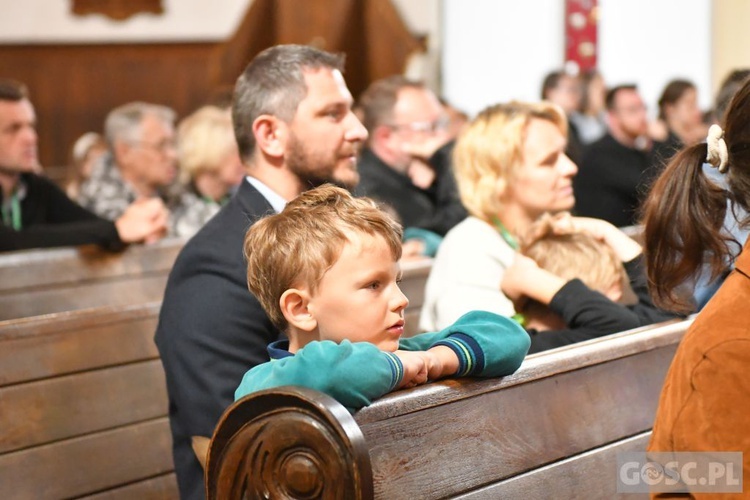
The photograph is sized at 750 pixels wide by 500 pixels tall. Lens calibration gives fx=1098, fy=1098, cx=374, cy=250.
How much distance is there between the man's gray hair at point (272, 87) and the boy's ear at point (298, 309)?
948mm

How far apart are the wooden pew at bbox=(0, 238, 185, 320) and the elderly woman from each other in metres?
1.19

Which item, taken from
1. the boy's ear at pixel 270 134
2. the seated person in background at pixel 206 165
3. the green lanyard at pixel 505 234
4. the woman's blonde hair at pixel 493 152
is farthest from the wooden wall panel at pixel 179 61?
the boy's ear at pixel 270 134

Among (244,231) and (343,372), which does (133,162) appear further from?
(343,372)

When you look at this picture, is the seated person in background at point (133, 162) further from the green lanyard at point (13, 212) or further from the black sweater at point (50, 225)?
the green lanyard at point (13, 212)

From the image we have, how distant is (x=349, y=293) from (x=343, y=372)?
0.93ft

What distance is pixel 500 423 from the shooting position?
1.90 m

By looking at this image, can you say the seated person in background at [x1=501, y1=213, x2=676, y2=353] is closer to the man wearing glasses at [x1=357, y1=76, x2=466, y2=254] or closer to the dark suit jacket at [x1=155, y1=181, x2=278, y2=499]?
the dark suit jacket at [x1=155, y1=181, x2=278, y2=499]

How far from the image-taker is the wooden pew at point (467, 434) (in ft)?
5.07

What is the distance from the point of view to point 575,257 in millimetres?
2779

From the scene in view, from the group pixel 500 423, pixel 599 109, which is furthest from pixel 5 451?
pixel 599 109

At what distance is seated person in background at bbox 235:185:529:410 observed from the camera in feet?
6.11

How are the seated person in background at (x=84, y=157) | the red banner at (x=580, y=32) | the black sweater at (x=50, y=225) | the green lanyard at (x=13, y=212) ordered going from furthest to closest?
the red banner at (x=580, y=32) < the seated person in background at (x=84, y=157) < the green lanyard at (x=13, y=212) < the black sweater at (x=50, y=225)

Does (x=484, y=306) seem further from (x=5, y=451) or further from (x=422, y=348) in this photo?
(x=5, y=451)

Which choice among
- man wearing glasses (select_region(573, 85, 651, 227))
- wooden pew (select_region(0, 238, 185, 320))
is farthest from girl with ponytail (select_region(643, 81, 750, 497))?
man wearing glasses (select_region(573, 85, 651, 227))
